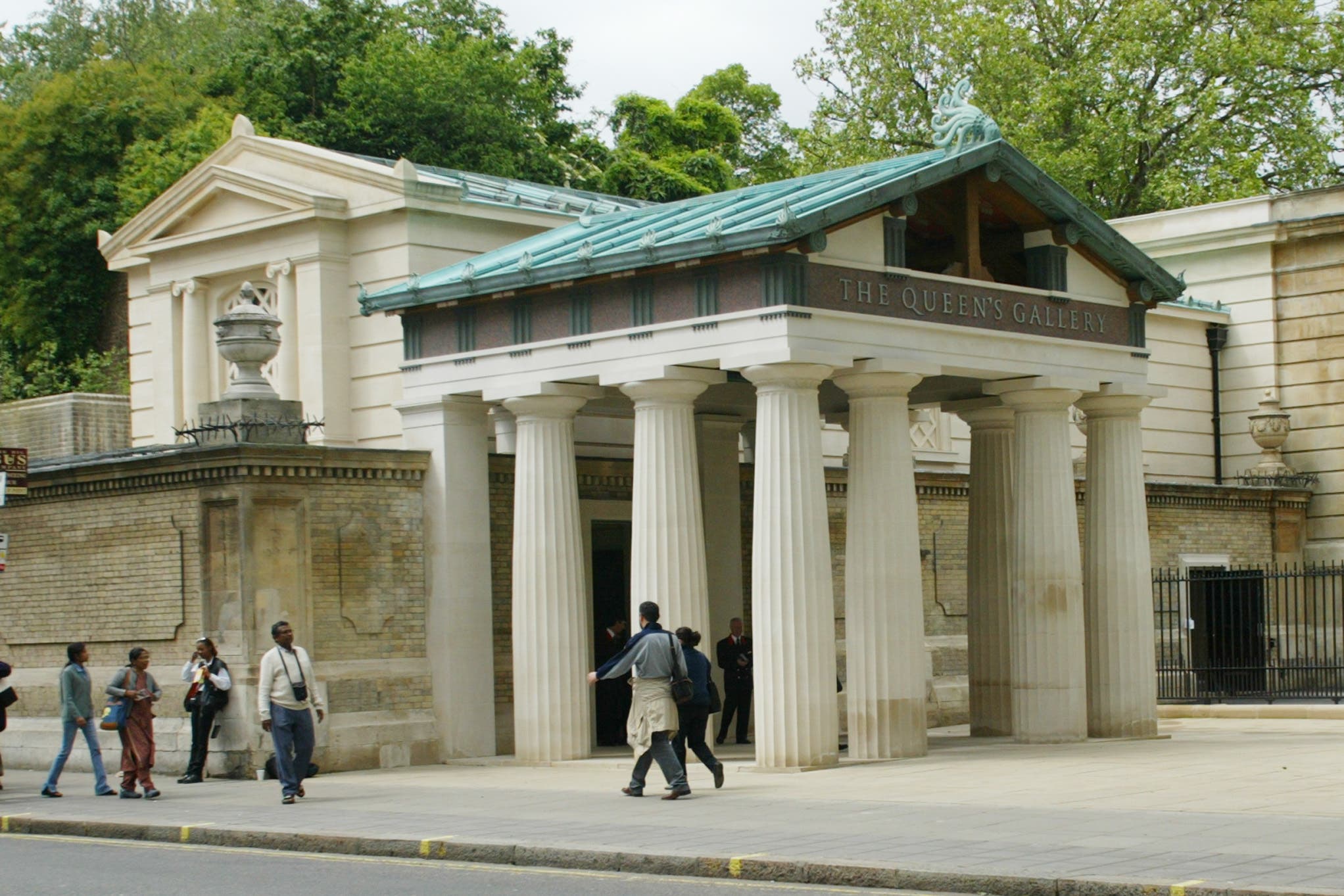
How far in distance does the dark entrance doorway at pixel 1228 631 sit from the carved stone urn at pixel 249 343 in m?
16.9

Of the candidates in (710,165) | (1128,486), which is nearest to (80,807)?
(1128,486)

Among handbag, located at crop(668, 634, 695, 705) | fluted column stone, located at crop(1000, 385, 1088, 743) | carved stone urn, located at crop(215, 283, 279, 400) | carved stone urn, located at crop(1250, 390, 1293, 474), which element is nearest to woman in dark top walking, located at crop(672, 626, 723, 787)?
handbag, located at crop(668, 634, 695, 705)

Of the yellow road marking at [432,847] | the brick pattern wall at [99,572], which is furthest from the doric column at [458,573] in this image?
the yellow road marking at [432,847]

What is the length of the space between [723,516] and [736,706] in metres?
2.67

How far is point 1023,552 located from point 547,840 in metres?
10.9

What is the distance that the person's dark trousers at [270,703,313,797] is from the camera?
1891 centimetres

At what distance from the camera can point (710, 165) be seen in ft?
205

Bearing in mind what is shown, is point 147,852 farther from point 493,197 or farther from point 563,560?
point 493,197

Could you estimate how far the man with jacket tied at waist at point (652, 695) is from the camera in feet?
59.5

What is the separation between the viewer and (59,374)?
5069 cm

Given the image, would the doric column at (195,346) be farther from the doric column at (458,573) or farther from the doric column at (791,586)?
the doric column at (791,586)

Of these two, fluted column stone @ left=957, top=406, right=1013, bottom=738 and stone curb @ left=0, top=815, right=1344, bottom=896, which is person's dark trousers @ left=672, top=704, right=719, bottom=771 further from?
fluted column stone @ left=957, top=406, right=1013, bottom=738

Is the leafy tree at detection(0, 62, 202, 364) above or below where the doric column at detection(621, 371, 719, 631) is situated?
above

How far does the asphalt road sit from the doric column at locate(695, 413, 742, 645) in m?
12.0
